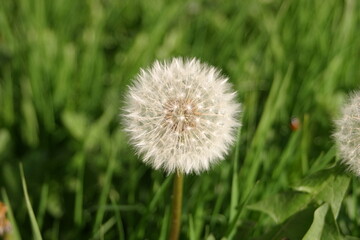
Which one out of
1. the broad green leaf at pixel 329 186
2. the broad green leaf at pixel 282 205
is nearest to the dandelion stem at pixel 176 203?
the broad green leaf at pixel 282 205

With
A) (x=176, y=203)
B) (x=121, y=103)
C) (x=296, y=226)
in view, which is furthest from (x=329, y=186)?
(x=121, y=103)

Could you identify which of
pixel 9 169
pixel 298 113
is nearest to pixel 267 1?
pixel 298 113

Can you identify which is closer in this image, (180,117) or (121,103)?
(180,117)

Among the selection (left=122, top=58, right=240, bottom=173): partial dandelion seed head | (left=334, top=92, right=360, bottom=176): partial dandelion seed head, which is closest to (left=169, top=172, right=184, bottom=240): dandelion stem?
(left=122, top=58, right=240, bottom=173): partial dandelion seed head

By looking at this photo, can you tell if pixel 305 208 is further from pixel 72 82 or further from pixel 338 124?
pixel 72 82

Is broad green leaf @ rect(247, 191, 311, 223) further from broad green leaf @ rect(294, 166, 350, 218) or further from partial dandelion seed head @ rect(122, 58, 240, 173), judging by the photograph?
partial dandelion seed head @ rect(122, 58, 240, 173)

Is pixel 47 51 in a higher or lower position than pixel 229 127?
higher

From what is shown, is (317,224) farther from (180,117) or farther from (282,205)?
(180,117)
